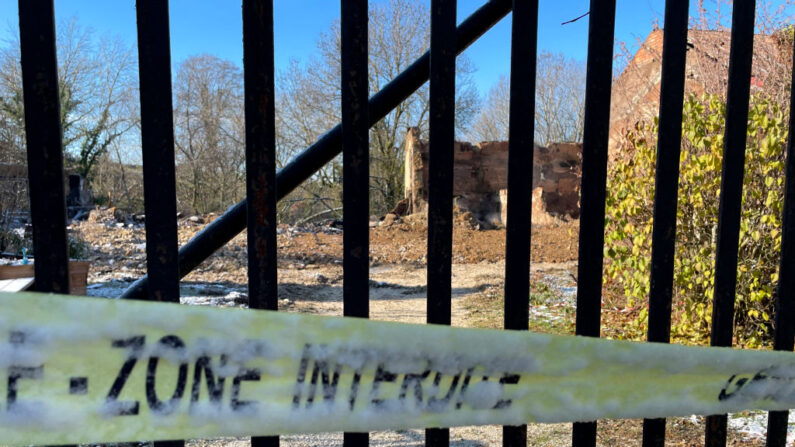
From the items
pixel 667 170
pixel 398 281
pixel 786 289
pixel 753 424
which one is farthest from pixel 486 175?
pixel 667 170

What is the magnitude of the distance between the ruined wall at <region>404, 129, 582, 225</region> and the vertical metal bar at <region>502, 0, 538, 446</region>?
17464 mm

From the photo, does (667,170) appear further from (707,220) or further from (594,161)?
(707,220)

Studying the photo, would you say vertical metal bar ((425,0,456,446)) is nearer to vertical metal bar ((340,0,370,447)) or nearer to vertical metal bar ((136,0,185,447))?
vertical metal bar ((340,0,370,447))

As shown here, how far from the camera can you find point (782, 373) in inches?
51.8

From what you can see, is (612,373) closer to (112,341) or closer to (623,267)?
(112,341)

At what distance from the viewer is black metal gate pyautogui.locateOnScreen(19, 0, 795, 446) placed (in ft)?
3.24

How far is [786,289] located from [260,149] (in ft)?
4.78

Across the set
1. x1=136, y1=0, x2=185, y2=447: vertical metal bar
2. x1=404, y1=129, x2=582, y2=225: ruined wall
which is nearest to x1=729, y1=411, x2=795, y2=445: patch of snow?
x1=136, y1=0, x2=185, y2=447: vertical metal bar

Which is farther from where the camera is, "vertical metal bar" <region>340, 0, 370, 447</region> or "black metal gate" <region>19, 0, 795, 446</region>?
"vertical metal bar" <region>340, 0, 370, 447</region>

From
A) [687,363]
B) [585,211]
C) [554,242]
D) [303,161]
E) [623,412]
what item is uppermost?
[303,161]

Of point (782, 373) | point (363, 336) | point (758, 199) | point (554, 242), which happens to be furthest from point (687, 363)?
point (554, 242)

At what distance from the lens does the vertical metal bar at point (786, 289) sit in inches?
55.5

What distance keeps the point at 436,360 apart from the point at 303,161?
0.54 metres

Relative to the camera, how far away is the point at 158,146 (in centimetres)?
102
